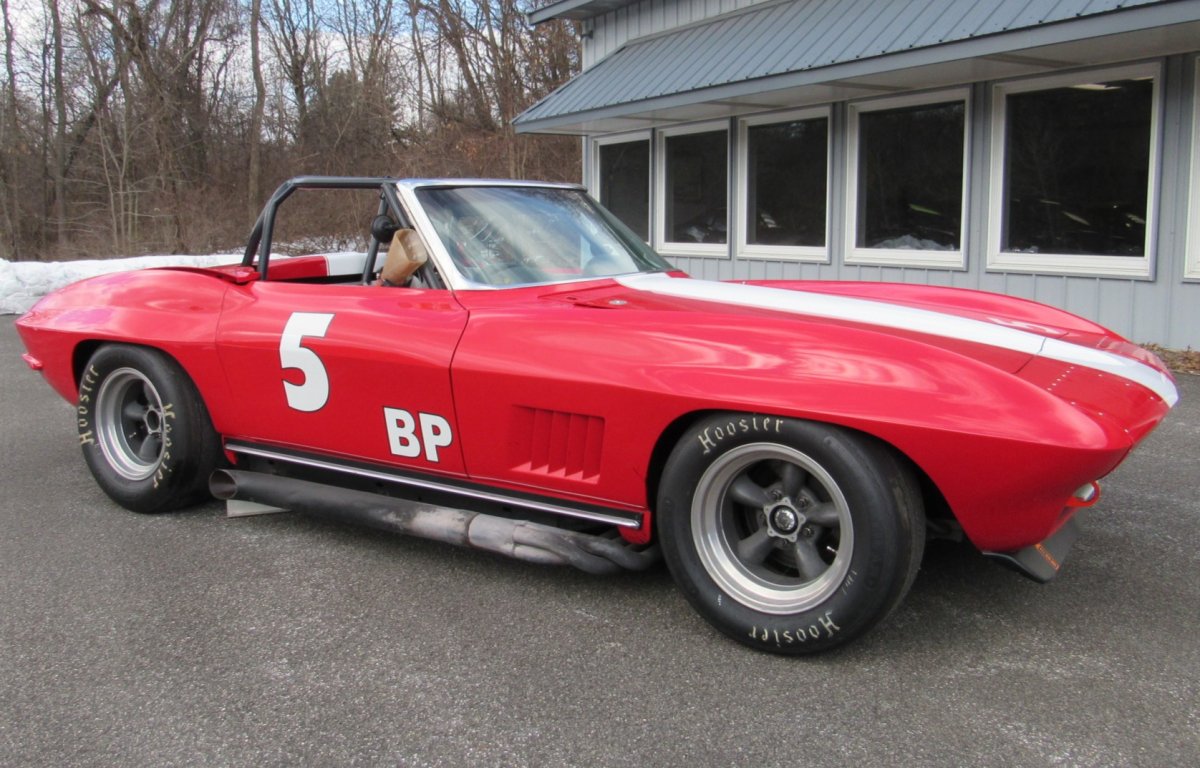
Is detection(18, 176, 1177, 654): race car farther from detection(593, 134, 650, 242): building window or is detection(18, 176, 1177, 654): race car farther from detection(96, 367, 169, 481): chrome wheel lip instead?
detection(593, 134, 650, 242): building window

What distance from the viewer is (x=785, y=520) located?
2635mm

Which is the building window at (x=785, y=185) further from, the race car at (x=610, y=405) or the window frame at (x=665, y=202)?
the race car at (x=610, y=405)

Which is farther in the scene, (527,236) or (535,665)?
(527,236)

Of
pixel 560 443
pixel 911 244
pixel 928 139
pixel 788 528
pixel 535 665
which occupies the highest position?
pixel 928 139

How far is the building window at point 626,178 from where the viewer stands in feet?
41.0

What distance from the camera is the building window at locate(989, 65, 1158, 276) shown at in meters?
7.42

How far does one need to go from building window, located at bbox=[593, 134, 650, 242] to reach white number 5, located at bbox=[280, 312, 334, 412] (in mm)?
9239

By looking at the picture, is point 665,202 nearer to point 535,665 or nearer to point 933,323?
point 933,323

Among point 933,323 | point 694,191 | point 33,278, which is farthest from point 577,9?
point 933,323

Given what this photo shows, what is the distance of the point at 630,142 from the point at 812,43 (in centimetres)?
415

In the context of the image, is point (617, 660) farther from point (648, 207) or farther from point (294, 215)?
point (294, 215)

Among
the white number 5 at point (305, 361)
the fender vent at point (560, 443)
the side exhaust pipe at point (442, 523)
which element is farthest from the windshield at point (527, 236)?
the side exhaust pipe at point (442, 523)

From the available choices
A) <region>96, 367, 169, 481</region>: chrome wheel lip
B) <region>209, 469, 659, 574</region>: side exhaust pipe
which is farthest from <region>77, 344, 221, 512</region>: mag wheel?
<region>209, 469, 659, 574</region>: side exhaust pipe

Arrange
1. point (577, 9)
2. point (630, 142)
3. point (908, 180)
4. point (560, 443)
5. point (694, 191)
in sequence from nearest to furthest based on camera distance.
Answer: point (560, 443)
point (908, 180)
point (694, 191)
point (630, 142)
point (577, 9)
